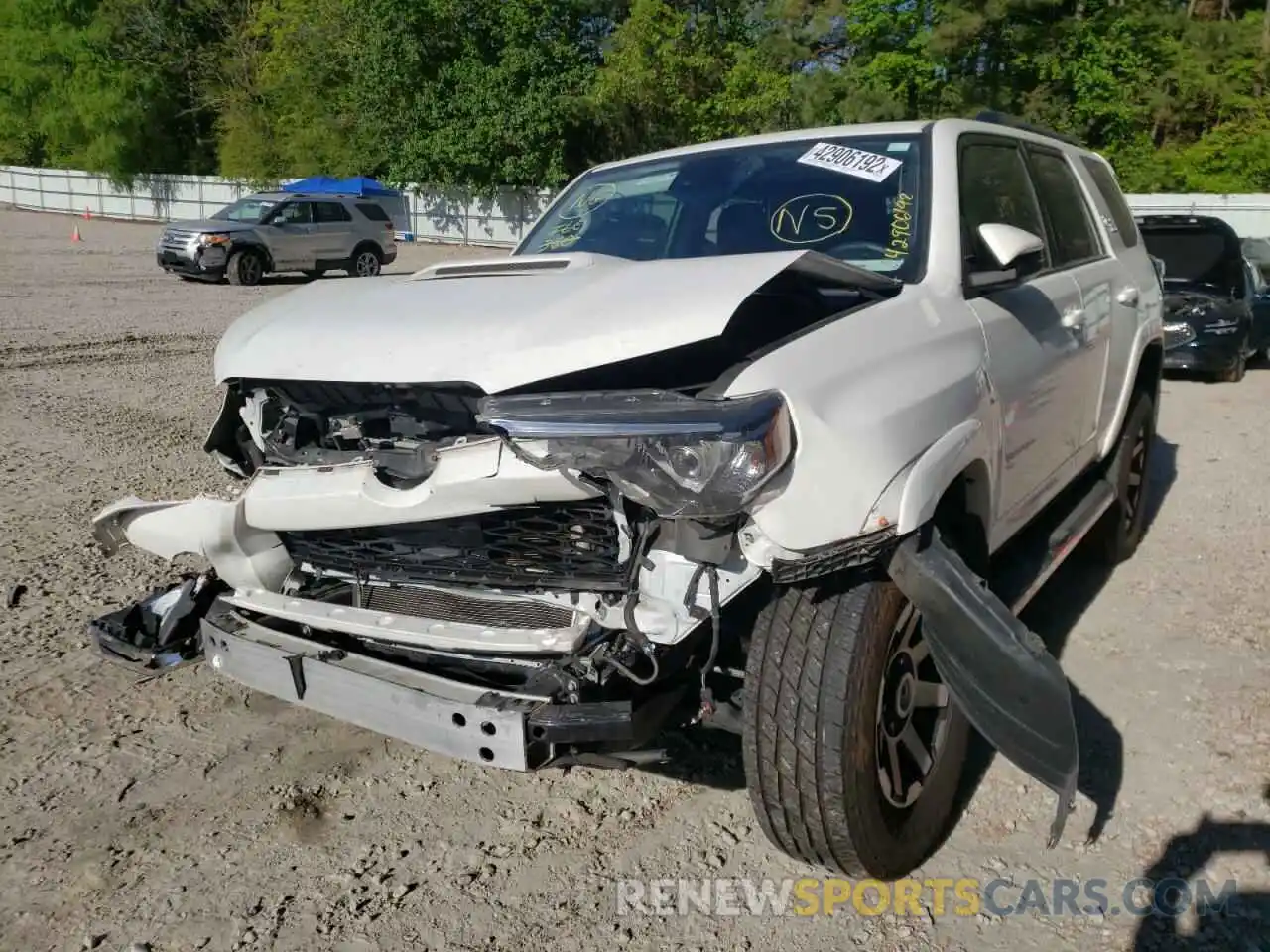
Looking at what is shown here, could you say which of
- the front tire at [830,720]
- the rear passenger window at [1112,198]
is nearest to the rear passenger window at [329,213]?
the rear passenger window at [1112,198]

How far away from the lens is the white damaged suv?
2307 millimetres

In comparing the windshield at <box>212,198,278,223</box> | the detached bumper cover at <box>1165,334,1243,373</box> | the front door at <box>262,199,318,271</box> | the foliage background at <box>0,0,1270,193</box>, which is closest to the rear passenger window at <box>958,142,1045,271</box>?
the detached bumper cover at <box>1165,334,1243,373</box>

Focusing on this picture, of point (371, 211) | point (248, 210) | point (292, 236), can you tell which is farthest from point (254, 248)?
point (371, 211)

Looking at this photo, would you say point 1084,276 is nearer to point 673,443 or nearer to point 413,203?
point 673,443

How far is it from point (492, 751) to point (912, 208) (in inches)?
85.7

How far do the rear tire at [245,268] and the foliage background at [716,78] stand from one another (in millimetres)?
14462

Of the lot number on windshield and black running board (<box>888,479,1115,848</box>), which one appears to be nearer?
black running board (<box>888,479,1115,848</box>)

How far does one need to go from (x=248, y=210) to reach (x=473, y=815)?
19462 millimetres

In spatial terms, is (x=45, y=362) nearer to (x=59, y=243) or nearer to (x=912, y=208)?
(x=912, y=208)

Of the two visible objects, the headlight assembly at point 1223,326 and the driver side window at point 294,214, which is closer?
the headlight assembly at point 1223,326

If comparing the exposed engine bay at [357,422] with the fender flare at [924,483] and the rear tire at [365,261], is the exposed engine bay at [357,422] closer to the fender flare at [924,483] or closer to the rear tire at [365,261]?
the fender flare at [924,483]

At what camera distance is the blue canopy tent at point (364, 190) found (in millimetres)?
31241

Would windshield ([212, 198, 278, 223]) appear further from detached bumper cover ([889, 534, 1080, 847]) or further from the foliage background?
detached bumper cover ([889, 534, 1080, 847])

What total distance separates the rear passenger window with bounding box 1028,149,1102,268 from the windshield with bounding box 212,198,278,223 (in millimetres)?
17989
